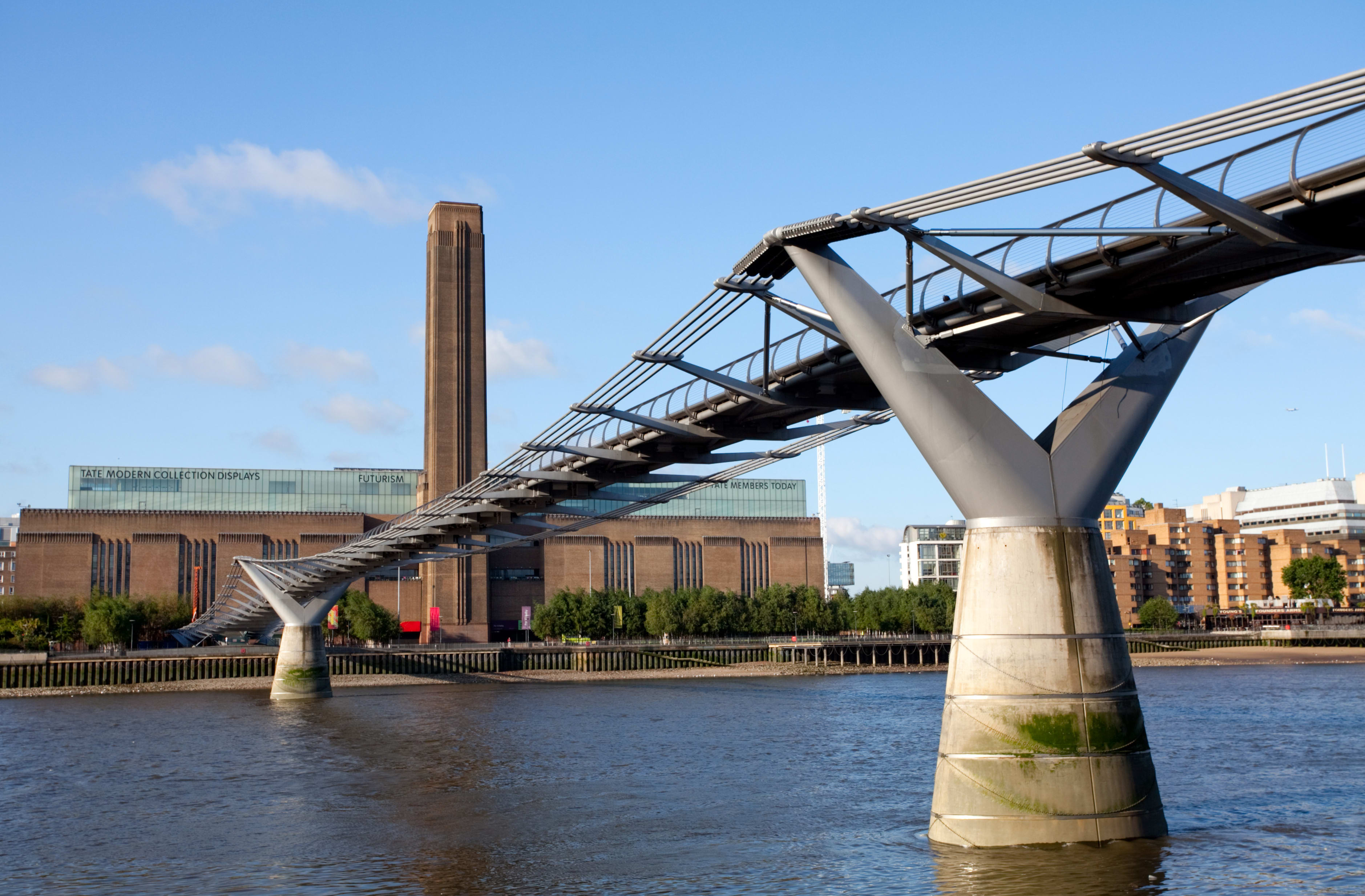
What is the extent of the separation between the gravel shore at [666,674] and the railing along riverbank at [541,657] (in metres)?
→ 1.24

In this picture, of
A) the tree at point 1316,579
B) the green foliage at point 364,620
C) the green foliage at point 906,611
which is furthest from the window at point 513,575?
the tree at point 1316,579

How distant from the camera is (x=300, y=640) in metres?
72.9

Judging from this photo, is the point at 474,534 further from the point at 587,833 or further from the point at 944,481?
the point at 944,481

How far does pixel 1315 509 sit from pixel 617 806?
182m

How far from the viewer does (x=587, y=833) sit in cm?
2481

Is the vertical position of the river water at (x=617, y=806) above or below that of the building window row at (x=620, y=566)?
below

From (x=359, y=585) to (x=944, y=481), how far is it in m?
106

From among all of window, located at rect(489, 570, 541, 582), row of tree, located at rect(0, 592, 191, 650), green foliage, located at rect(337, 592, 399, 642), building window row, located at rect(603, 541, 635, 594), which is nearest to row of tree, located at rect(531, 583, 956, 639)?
window, located at rect(489, 570, 541, 582)

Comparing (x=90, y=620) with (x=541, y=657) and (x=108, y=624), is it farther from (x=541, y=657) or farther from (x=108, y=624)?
(x=541, y=657)

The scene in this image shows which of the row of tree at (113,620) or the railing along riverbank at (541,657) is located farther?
the row of tree at (113,620)

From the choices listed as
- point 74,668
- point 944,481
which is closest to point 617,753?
point 944,481

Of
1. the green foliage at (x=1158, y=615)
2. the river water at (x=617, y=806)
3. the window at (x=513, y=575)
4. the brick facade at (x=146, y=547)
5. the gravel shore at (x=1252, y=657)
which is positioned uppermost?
the brick facade at (x=146, y=547)

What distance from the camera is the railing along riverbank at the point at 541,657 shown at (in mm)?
84125

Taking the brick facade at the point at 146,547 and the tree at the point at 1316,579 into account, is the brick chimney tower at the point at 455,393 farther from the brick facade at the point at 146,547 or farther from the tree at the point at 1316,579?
the tree at the point at 1316,579
